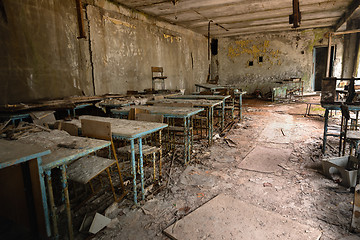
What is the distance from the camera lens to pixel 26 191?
1.58m

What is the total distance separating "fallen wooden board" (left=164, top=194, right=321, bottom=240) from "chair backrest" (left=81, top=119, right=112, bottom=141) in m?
1.14

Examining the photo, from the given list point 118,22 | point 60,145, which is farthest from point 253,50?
point 60,145

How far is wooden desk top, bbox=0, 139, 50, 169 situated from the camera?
4.60ft

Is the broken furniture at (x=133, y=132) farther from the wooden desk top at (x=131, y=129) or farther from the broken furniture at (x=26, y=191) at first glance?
the broken furniture at (x=26, y=191)

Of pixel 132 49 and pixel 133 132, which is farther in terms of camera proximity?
pixel 132 49

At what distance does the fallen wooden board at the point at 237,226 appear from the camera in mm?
1929

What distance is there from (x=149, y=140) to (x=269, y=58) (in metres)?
10.5

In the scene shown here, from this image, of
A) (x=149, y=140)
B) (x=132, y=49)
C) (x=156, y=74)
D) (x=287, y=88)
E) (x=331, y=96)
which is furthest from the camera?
(x=287, y=88)

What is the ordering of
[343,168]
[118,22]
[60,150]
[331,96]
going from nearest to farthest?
[60,150] < [343,168] < [331,96] < [118,22]

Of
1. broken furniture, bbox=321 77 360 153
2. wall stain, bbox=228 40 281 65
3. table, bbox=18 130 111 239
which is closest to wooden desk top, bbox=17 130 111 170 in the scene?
table, bbox=18 130 111 239

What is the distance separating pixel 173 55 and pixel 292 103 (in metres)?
5.90

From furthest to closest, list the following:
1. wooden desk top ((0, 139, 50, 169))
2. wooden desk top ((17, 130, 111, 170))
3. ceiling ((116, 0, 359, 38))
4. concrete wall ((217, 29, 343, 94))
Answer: concrete wall ((217, 29, 343, 94)) < ceiling ((116, 0, 359, 38)) < wooden desk top ((17, 130, 111, 170)) < wooden desk top ((0, 139, 50, 169))

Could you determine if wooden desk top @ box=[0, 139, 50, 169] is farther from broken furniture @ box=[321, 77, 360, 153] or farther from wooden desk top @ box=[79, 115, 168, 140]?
broken furniture @ box=[321, 77, 360, 153]

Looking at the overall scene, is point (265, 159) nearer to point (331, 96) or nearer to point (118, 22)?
point (331, 96)
